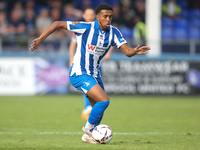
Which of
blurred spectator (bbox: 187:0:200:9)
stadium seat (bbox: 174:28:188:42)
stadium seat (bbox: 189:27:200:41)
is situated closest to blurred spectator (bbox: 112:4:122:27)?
stadium seat (bbox: 174:28:188:42)

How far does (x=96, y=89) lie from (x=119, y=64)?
849 cm

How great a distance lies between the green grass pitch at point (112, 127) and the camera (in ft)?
16.3

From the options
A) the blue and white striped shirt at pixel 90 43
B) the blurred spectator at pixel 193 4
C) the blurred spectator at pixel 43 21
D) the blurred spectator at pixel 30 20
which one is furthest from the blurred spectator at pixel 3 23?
A: the blurred spectator at pixel 193 4

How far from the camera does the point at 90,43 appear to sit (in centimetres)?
520

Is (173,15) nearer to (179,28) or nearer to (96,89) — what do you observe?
(179,28)

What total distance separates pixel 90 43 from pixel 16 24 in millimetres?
10288

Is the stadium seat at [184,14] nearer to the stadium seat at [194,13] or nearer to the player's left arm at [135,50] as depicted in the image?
the stadium seat at [194,13]

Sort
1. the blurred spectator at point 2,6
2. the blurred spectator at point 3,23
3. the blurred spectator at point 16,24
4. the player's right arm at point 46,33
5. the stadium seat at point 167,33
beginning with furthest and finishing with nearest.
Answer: the stadium seat at point 167,33 → the blurred spectator at point 2,6 → the blurred spectator at point 16,24 → the blurred spectator at point 3,23 → the player's right arm at point 46,33

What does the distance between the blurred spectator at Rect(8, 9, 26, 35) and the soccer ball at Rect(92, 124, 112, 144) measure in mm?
10059

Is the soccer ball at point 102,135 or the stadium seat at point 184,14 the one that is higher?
the stadium seat at point 184,14

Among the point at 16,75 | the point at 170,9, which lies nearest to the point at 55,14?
the point at 16,75

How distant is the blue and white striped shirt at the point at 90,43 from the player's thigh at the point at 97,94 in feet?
1.02

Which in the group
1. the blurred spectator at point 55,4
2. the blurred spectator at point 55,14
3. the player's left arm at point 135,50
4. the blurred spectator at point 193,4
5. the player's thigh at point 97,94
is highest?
the blurred spectator at point 55,4

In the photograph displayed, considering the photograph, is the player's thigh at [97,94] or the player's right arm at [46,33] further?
the player's thigh at [97,94]
